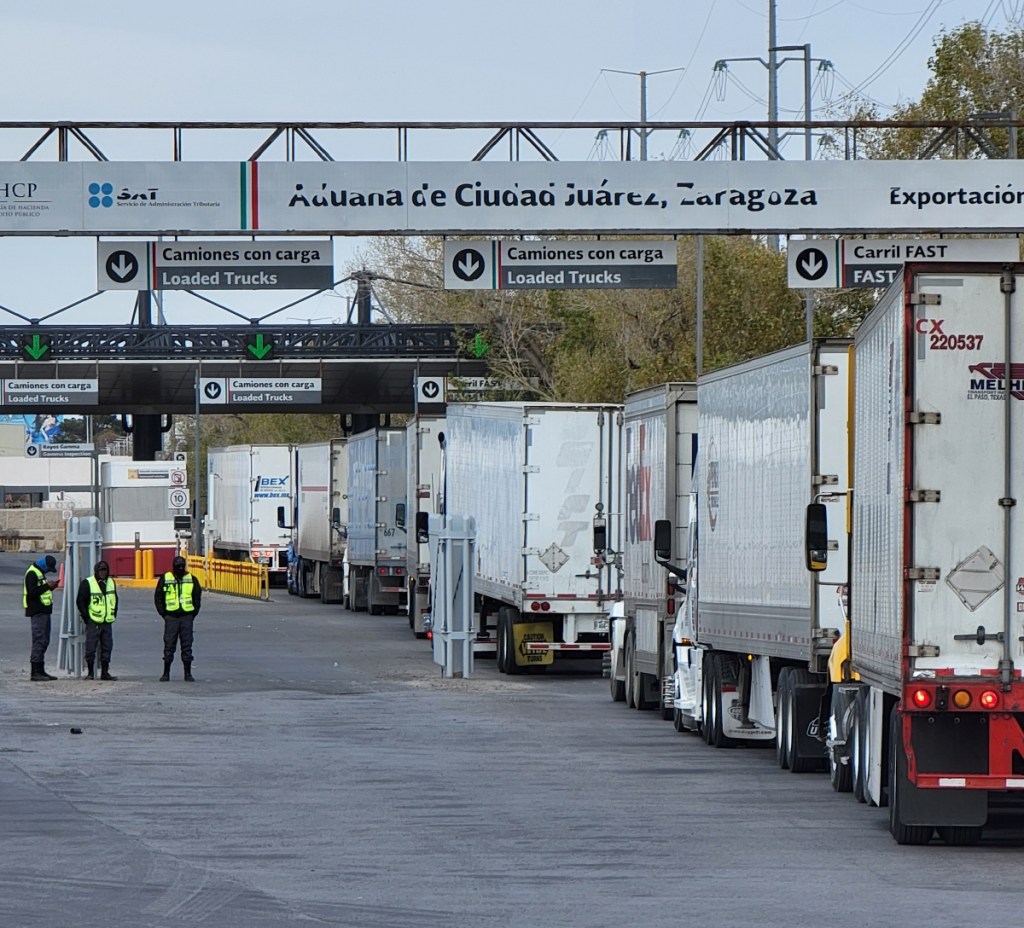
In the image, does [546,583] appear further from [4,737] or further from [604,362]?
[604,362]

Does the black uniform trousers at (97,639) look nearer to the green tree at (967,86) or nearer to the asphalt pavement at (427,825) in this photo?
the asphalt pavement at (427,825)

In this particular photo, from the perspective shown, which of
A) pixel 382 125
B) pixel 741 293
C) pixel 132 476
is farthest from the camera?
pixel 132 476

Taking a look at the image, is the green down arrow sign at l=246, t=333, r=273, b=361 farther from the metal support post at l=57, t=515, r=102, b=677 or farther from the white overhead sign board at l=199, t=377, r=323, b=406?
the metal support post at l=57, t=515, r=102, b=677

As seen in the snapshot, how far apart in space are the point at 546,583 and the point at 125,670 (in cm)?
594

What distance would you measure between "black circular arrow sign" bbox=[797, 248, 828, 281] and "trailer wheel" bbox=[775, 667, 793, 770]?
13140 millimetres

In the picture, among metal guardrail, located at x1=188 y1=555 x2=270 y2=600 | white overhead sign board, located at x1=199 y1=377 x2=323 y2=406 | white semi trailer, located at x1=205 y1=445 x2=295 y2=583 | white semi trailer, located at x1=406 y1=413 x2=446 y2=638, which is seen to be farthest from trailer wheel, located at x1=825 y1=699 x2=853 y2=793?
white overhead sign board, located at x1=199 y1=377 x2=323 y2=406

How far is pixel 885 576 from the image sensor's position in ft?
43.3

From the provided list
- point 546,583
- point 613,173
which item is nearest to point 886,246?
point 613,173

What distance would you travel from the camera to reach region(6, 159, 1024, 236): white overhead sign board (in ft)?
89.8

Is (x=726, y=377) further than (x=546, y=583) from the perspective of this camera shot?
No

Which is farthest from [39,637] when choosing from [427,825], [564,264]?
[427,825]

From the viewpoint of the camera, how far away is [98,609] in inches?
1069

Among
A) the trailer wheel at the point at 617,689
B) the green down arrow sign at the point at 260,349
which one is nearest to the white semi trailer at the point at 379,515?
the trailer wheel at the point at 617,689

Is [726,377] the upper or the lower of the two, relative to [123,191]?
lower
